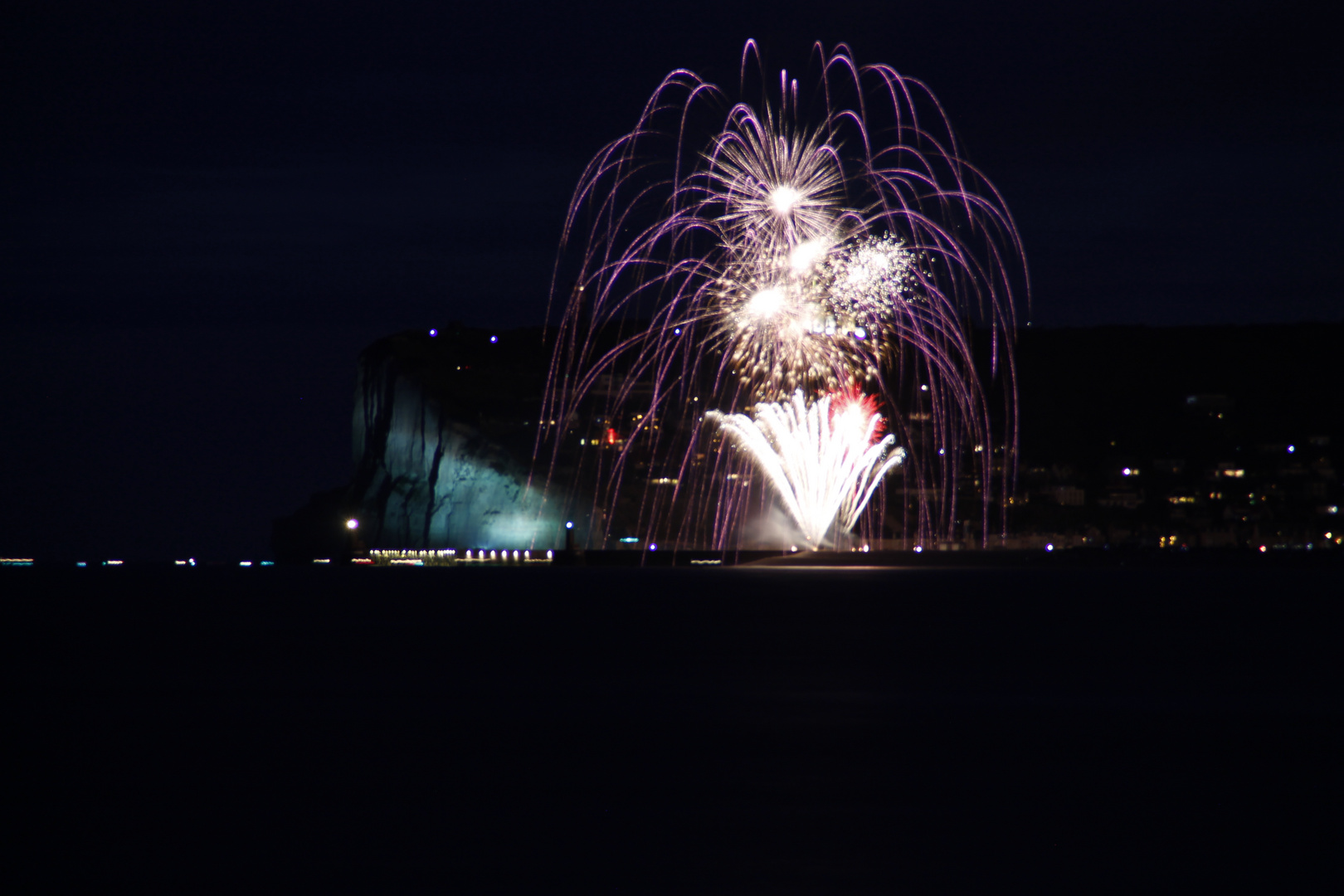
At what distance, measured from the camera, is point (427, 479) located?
124m

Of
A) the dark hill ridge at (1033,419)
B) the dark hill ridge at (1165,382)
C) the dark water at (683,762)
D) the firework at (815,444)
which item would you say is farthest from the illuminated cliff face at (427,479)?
the dark water at (683,762)

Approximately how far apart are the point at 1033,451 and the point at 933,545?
54420 millimetres

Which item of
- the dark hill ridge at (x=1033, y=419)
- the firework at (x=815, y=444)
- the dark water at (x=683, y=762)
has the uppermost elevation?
the dark hill ridge at (x=1033, y=419)

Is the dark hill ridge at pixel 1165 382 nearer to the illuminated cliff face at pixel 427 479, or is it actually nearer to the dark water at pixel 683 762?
the illuminated cliff face at pixel 427 479

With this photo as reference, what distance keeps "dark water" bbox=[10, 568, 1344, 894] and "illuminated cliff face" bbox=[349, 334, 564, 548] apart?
8515cm

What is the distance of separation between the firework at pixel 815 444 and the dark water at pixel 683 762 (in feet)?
89.7

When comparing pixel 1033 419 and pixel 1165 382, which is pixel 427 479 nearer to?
pixel 1033 419

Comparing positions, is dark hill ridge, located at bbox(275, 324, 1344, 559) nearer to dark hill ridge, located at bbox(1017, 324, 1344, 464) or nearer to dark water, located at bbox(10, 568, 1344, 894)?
dark hill ridge, located at bbox(1017, 324, 1344, 464)

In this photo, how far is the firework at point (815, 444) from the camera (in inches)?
2297

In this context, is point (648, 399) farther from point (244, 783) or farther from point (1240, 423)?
point (244, 783)

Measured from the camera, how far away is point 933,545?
93188 millimetres

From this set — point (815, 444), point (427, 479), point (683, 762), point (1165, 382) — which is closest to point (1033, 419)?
point (1165, 382)

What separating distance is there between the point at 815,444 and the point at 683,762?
45.5 meters

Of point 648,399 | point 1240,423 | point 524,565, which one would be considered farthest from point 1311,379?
point 524,565
